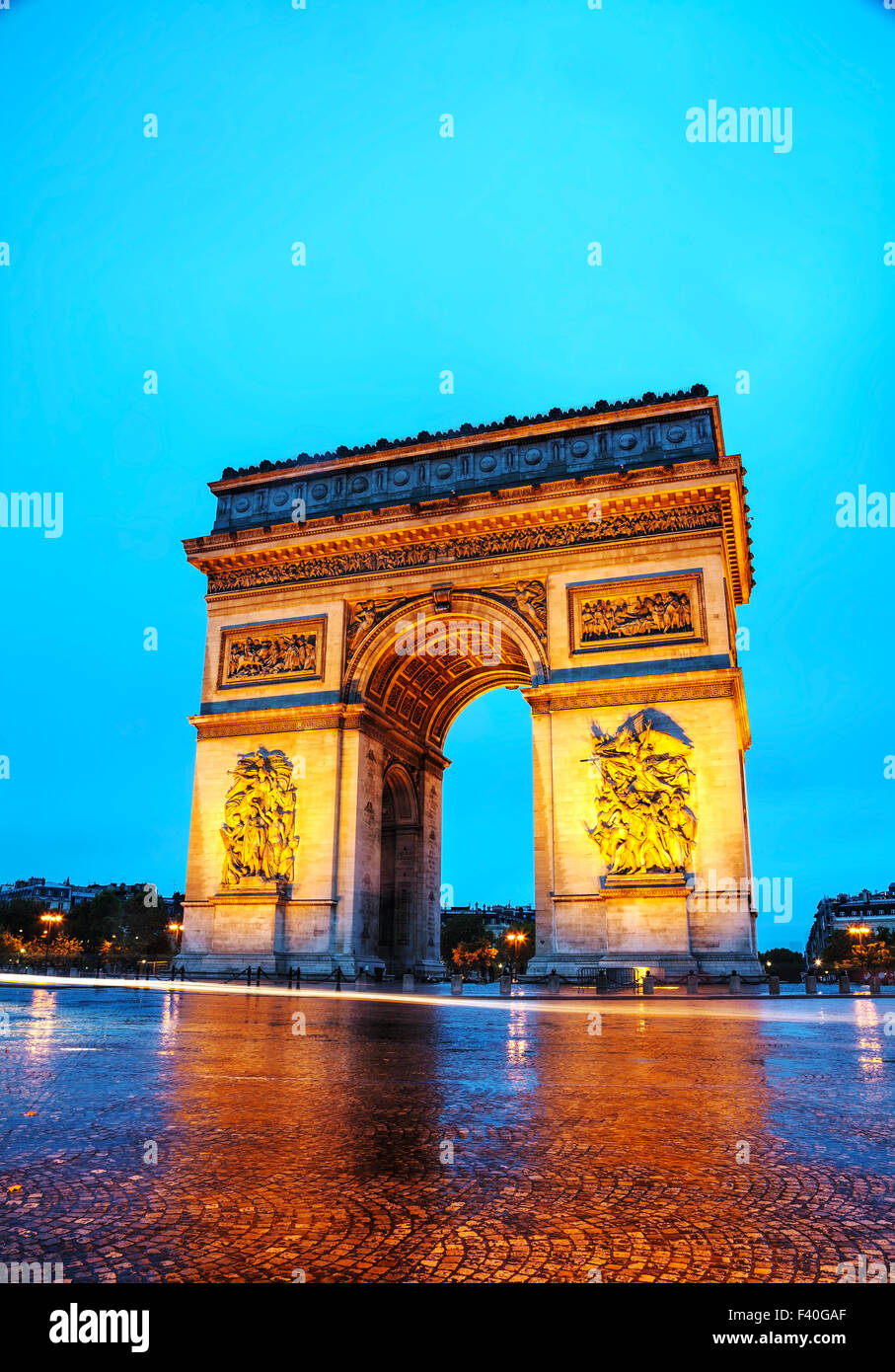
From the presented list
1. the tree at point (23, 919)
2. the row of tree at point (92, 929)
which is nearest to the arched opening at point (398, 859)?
the row of tree at point (92, 929)

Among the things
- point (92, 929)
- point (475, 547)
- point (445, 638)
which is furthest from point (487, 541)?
point (92, 929)

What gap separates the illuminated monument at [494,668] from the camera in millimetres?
24000

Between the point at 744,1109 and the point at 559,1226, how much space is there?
2511mm

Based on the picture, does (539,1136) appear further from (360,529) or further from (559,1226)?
(360,529)

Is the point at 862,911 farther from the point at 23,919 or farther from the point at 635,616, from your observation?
the point at 635,616

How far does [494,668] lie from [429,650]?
164 inches

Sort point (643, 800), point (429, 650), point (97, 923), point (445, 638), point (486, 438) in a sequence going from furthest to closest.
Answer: point (97, 923)
point (429, 650)
point (445, 638)
point (486, 438)
point (643, 800)

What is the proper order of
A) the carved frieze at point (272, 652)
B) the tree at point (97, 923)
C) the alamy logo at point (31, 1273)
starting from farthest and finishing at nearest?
the tree at point (97, 923), the carved frieze at point (272, 652), the alamy logo at point (31, 1273)

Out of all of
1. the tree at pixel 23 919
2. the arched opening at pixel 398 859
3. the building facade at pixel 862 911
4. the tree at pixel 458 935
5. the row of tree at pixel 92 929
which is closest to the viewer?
the arched opening at pixel 398 859

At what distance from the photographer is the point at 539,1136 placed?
12.8 feet

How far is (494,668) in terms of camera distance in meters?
33.2

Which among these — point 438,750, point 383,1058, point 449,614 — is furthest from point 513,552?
point 383,1058
